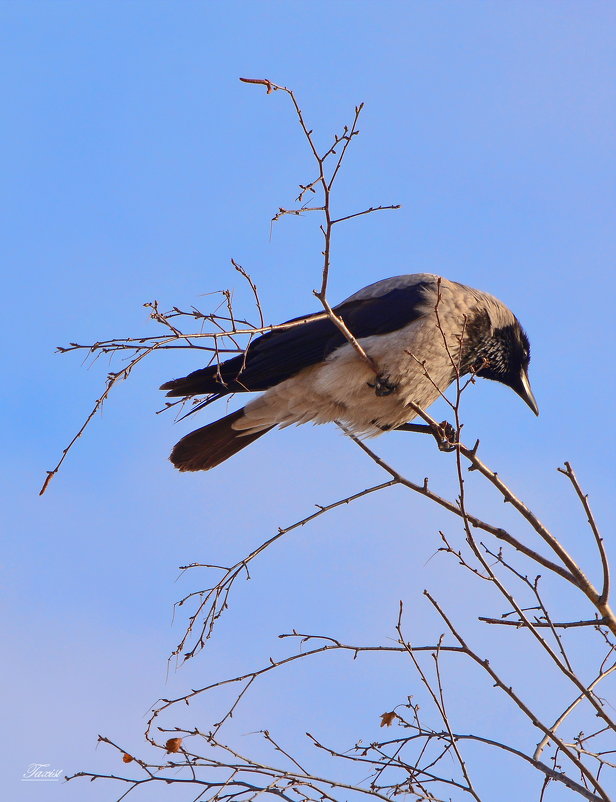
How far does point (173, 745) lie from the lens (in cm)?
333

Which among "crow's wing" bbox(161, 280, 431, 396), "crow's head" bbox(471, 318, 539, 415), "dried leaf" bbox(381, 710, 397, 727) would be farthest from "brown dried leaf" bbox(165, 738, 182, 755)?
"crow's head" bbox(471, 318, 539, 415)

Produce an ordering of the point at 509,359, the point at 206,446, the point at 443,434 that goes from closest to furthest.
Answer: the point at 443,434, the point at 206,446, the point at 509,359

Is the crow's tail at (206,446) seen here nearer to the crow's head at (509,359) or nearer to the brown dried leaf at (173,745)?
the crow's head at (509,359)

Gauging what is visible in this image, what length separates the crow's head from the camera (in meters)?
5.54

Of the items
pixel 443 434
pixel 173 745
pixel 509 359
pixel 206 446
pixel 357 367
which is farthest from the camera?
pixel 509 359

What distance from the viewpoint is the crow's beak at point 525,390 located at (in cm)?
605

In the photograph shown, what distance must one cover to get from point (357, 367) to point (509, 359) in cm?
151

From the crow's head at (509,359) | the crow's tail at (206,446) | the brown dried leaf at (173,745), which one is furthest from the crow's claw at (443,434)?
the brown dried leaf at (173,745)

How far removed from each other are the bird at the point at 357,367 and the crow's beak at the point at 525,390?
2.01 ft

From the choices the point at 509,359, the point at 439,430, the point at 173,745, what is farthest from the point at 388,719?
the point at 509,359

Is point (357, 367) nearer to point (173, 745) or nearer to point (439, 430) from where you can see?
point (439, 430)

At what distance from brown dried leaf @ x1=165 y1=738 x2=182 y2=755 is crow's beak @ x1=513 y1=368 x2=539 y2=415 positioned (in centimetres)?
354

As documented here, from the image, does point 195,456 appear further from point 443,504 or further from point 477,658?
point 477,658

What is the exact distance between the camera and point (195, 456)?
5.23m
